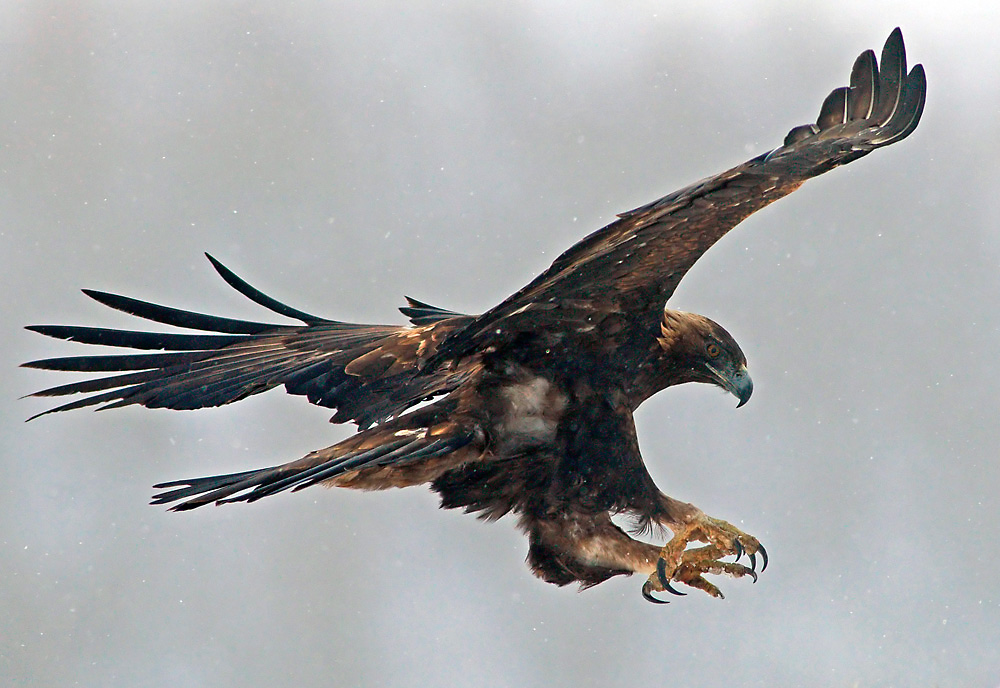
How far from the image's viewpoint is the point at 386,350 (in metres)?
4.27

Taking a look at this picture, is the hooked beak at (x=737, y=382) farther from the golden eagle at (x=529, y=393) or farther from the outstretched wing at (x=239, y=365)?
the outstretched wing at (x=239, y=365)

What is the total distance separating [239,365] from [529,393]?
1287 mm

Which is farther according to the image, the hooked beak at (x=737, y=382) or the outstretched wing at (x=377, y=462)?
the hooked beak at (x=737, y=382)

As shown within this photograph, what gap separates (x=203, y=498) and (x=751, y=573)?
2.10m

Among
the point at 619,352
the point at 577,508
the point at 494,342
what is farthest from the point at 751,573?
the point at 494,342

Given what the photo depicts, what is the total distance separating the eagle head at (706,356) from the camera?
4047 millimetres

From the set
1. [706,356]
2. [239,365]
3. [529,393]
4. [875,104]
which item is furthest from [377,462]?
[875,104]

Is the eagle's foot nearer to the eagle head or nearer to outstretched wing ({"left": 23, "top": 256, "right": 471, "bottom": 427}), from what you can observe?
the eagle head

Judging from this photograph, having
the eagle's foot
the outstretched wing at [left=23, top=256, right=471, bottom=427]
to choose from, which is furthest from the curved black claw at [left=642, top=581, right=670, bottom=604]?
the outstretched wing at [left=23, top=256, right=471, bottom=427]

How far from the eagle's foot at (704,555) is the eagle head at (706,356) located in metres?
0.49

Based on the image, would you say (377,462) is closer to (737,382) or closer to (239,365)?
(239,365)

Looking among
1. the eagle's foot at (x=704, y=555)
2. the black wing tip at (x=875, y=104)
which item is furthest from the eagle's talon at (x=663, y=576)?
the black wing tip at (x=875, y=104)

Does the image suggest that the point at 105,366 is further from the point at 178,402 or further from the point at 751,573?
the point at 751,573

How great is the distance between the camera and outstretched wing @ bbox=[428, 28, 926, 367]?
2857 mm
